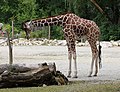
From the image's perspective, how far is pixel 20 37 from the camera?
4062 centimetres

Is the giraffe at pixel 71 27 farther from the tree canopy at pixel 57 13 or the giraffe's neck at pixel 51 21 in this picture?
the tree canopy at pixel 57 13

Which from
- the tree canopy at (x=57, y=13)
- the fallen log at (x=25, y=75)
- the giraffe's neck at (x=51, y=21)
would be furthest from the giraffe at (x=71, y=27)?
the tree canopy at (x=57, y=13)

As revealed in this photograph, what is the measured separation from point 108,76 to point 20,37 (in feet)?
88.4

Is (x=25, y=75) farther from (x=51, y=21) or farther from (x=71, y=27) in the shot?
(x=51, y=21)

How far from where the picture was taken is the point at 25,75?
34.6 ft

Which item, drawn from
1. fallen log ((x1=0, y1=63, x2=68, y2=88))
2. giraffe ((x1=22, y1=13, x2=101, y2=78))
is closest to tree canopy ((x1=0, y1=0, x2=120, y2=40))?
giraffe ((x1=22, y1=13, x2=101, y2=78))

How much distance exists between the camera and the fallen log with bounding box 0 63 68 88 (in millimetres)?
10523

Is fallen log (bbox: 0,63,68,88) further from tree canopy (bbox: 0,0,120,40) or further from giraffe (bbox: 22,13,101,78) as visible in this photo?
tree canopy (bbox: 0,0,120,40)

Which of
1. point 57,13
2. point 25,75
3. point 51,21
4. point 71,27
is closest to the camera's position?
point 25,75

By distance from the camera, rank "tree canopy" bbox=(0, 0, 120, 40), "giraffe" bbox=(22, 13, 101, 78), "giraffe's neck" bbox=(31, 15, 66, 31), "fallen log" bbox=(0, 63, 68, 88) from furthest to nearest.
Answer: "tree canopy" bbox=(0, 0, 120, 40) → "giraffe's neck" bbox=(31, 15, 66, 31) → "giraffe" bbox=(22, 13, 101, 78) → "fallen log" bbox=(0, 63, 68, 88)

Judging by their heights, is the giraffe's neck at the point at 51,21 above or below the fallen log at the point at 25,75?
above

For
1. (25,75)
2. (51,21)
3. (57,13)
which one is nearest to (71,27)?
(51,21)

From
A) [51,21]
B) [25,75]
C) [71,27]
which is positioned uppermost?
[51,21]

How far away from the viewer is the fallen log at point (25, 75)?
10523 millimetres
